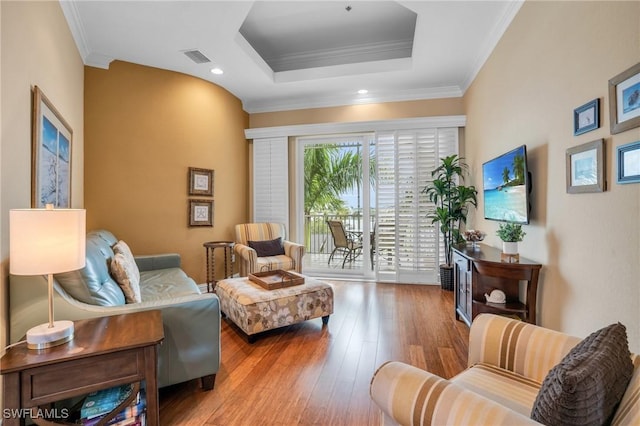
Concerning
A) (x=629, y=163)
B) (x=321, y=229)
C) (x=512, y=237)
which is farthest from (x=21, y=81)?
(x=321, y=229)

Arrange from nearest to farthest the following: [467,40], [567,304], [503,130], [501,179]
→ [567,304], [501,179], [503,130], [467,40]

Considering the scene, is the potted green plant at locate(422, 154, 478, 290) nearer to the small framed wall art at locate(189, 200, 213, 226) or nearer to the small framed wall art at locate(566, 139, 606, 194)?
the small framed wall art at locate(566, 139, 606, 194)

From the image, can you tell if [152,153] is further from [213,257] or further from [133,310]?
[133,310]

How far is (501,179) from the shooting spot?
2787 millimetres

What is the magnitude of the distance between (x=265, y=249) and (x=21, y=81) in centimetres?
308

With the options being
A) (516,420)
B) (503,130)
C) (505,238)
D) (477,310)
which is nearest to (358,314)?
(477,310)

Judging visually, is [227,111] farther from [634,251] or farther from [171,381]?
[634,251]

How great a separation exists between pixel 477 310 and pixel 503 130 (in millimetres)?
1739

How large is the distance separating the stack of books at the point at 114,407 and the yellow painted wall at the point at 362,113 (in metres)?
4.22

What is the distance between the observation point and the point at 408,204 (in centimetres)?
456

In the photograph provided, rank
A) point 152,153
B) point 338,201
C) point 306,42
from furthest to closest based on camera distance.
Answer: point 338,201, point 306,42, point 152,153

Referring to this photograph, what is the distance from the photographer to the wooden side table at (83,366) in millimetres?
1285

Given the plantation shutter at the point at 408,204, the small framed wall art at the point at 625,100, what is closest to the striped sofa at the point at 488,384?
the small framed wall art at the point at 625,100

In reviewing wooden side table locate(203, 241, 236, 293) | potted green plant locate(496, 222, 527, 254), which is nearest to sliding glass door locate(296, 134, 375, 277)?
wooden side table locate(203, 241, 236, 293)
